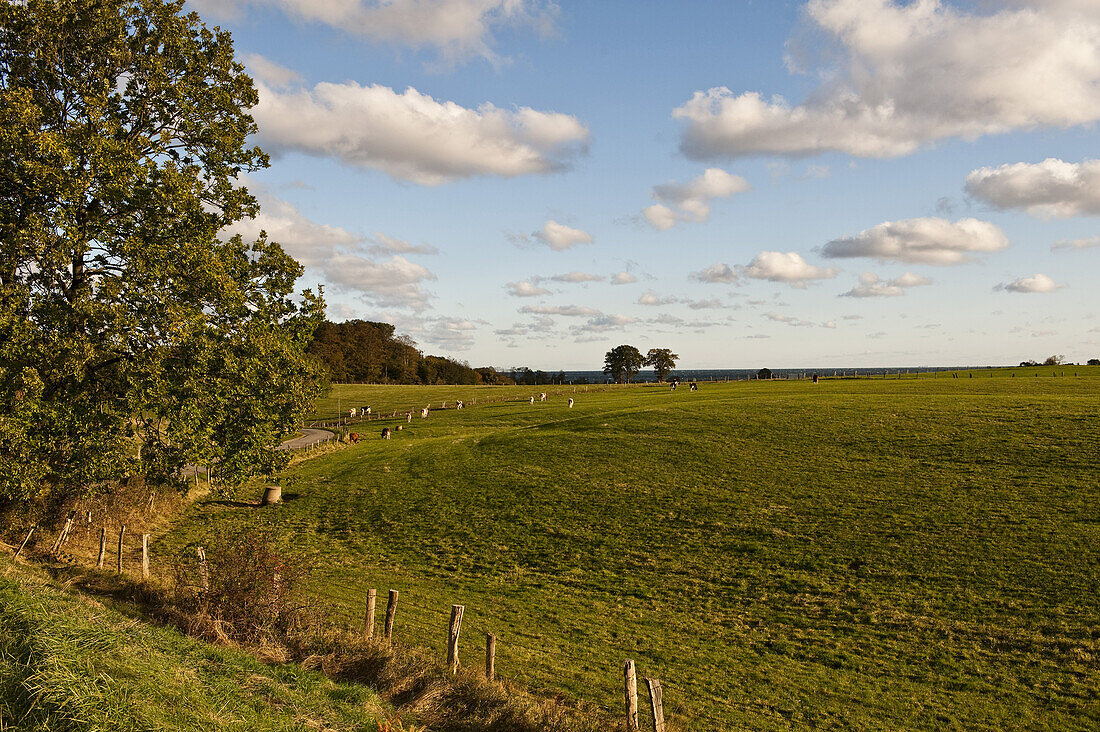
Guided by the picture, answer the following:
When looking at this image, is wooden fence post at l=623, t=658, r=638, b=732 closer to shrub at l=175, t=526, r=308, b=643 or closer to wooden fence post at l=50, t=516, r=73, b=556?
shrub at l=175, t=526, r=308, b=643

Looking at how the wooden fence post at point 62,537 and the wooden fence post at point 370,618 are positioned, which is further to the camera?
the wooden fence post at point 62,537

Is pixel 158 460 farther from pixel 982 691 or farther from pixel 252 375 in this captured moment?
pixel 982 691

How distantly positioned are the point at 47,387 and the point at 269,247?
29.2ft

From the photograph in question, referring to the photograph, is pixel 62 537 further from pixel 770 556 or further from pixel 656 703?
pixel 770 556

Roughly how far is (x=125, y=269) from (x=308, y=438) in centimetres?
5663

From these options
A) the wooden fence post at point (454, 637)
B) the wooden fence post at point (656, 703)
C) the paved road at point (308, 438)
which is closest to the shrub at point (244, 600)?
the wooden fence post at point (454, 637)

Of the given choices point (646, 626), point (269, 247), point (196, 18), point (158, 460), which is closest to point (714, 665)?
point (646, 626)

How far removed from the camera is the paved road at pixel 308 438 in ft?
209

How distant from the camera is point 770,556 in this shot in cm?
2592

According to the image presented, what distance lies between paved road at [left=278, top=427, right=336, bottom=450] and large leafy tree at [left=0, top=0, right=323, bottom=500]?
129 ft

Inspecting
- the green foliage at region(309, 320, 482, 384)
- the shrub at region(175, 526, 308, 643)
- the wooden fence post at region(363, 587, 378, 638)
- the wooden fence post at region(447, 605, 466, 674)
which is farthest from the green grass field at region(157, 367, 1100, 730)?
the green foliage at region(309, 320, 482, 384)

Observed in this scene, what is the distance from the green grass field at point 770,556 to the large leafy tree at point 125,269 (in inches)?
334

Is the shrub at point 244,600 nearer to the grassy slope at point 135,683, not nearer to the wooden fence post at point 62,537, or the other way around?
the grassy slope at point 135,683

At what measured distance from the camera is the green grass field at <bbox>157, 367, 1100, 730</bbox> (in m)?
16.7
